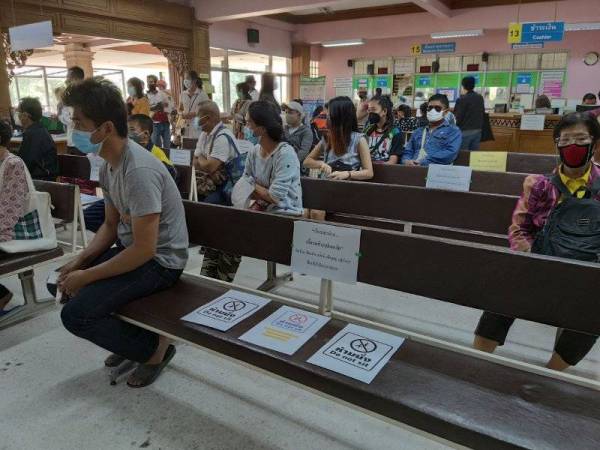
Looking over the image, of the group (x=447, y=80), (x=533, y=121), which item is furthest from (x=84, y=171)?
(x=447, y=80)

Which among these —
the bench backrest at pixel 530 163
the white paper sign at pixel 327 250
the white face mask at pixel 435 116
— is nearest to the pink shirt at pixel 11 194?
the white paper sign at pixel 327 250

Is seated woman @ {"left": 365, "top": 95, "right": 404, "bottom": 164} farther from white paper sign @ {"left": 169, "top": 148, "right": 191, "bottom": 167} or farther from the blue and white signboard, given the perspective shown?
the blue and white signboard

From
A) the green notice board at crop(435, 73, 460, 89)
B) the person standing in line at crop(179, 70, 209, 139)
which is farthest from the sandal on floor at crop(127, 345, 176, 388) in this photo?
the green notice board at crop(435, 73, 460, 89)

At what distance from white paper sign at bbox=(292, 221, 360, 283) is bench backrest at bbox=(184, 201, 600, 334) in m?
0.05

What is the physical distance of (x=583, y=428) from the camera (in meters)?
1.09

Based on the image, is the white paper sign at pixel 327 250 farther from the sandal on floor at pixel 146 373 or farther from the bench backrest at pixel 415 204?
the bench backrest at pixel 415 204

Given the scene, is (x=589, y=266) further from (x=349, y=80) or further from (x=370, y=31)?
(x=349, y=80)

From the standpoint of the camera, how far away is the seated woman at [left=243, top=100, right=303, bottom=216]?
2338 millimetres

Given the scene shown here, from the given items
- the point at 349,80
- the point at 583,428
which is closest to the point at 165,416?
the point at 583,428

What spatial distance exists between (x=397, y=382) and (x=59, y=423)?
4.40 ft

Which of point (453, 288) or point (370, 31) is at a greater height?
point (370, 31)

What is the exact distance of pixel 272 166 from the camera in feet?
7.91

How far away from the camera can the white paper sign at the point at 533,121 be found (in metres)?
6.64

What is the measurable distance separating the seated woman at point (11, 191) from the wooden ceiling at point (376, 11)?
9.37 meters
